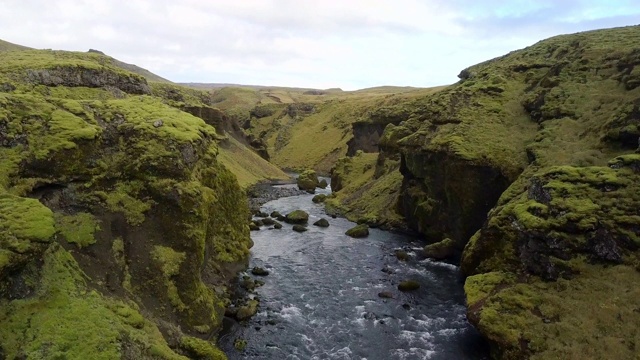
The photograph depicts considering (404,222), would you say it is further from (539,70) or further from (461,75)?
(461,75)

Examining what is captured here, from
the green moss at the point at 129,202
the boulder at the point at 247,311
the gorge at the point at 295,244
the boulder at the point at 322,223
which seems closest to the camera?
the gorge at the point at 295,244

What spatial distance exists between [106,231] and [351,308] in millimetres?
19307

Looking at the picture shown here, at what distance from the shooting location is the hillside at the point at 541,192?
29500 millimetres

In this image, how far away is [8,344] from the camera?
2055 centimetres

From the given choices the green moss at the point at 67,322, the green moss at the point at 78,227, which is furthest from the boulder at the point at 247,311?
the green moss at the point at 78,227

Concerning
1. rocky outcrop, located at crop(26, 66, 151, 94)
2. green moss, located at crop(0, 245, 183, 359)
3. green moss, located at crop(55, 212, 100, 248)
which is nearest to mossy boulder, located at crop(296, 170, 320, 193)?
rocky outcrop, located at crop(26, 66, 151, 94)

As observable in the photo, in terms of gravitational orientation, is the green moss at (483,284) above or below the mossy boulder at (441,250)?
above

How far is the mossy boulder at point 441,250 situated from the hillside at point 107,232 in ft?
74.3

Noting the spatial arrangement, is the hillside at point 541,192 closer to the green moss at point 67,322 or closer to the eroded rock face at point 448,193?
the eroded rock face at point 448,193

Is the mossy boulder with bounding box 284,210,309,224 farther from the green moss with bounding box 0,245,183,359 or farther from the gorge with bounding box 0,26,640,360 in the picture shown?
the green moss with bounding box 0,245,183,359

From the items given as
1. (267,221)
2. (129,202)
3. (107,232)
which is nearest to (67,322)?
(107,232)

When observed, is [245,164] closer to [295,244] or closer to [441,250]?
[295,244]

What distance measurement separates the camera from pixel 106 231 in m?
29.8

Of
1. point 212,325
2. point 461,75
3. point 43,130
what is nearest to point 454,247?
point 212,325
